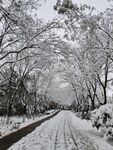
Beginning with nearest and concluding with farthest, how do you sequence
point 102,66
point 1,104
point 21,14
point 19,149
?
point 19,149 < point 21,14 < point 102,66 < point 1,104

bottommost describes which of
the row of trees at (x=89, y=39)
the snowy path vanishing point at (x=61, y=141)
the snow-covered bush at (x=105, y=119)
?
the snowy path vanishing point at (x=61, y=141)

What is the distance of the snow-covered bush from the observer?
17030mm

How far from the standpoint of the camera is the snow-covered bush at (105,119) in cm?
1703

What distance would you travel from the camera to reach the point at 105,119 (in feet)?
59.2

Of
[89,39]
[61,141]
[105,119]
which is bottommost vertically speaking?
[61,141]

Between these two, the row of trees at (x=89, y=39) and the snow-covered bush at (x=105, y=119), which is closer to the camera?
the row of trees at (x=89, y=39)

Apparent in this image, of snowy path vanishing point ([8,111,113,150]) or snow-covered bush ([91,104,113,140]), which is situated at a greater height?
snow-covered bush ([91,104,113,140])

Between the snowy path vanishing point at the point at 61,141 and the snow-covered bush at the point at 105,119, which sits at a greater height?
the snow-covered bush at the point at 105,119

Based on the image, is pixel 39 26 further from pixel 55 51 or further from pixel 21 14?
pixel 21 14

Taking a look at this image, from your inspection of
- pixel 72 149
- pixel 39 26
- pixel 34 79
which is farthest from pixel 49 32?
pixel 34 79

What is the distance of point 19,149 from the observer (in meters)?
12.6

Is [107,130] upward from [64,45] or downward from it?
downward

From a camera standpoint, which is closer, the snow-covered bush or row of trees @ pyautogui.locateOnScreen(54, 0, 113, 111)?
row of trees @ pyautogui.locateOnScreen(54, 0, 113, 111)

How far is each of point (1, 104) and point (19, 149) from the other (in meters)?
27.8
